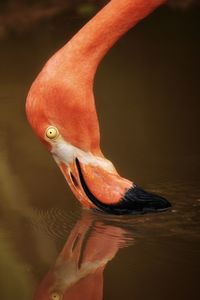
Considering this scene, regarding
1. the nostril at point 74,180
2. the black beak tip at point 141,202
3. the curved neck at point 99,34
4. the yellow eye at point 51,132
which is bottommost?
the black beak tip at point 141,202

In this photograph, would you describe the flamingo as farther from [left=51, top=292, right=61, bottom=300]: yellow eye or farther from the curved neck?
[left=51, top=292, right=61, bottom=300]: yellow eye

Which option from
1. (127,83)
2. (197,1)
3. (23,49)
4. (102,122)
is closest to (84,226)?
(102,122)

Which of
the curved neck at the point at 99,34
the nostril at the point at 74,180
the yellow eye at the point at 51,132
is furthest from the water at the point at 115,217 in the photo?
the curved neck at the point at 99,34

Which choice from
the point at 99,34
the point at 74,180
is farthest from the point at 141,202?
the point at 99,34

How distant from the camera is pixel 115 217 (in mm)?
3041

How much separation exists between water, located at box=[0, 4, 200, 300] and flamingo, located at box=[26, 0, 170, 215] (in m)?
0.08

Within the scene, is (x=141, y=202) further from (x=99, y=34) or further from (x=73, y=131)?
(x=99, y=34)

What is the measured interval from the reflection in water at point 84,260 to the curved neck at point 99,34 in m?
0.53

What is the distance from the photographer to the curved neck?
3068mm

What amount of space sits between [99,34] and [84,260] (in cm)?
85

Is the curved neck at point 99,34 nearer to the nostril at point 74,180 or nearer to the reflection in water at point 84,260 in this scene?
the nostril at point 74,180

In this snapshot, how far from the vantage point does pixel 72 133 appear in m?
3.03

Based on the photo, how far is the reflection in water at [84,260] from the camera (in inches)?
96.1

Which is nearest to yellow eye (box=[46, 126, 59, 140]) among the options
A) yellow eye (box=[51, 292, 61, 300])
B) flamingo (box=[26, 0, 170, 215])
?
flamingo (box=[26, 0, 170, 215])
